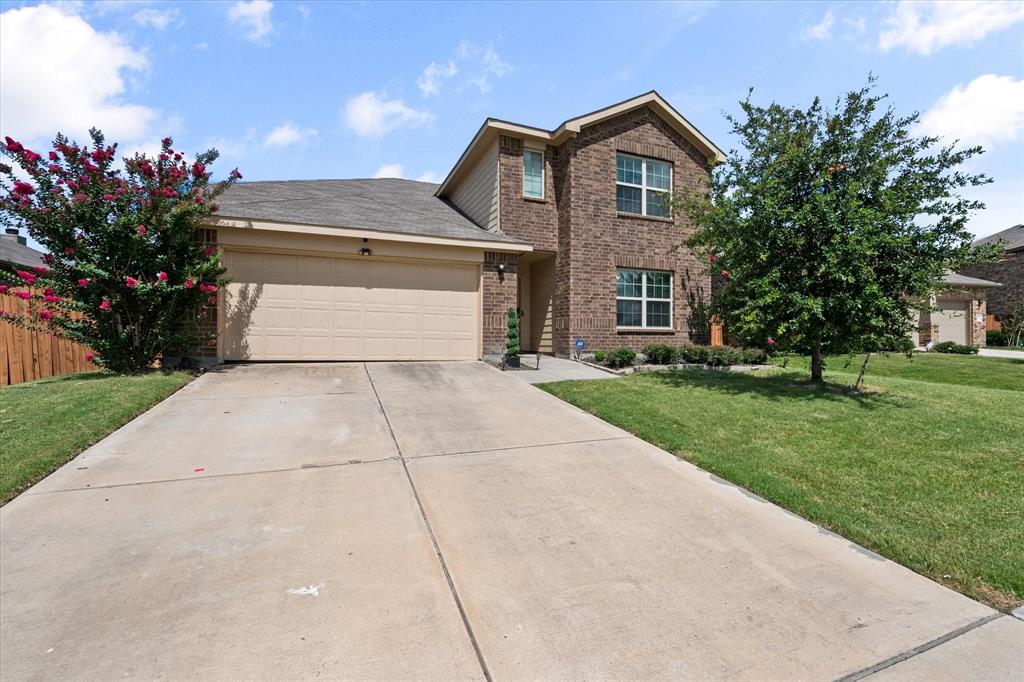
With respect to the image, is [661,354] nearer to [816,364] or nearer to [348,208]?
[816,364]

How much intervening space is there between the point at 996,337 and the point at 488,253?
2624 centimetres

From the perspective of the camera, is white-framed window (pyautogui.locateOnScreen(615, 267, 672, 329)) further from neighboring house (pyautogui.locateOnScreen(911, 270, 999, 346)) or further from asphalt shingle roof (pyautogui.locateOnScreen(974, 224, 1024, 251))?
asphalt shingle roof (pyautogui.locateOnScreen(974, 224, 1024, 251))

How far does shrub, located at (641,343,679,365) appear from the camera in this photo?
37.0 ft

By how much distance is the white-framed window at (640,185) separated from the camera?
12758 mm

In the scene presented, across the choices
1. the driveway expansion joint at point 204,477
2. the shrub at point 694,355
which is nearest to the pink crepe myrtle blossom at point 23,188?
the driveway expansion joint at point 204,477

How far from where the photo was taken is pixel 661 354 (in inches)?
444

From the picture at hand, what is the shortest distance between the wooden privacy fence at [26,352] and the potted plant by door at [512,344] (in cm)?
845

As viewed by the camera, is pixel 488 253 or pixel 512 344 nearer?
pixel 512 344

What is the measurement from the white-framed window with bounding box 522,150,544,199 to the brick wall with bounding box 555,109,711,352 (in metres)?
0.77

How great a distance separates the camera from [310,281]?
10.0 meters

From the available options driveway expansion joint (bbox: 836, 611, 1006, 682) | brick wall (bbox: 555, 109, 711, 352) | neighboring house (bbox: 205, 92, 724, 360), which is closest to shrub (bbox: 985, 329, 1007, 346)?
neighboring house (bbox: 205, 92, 724, 360)

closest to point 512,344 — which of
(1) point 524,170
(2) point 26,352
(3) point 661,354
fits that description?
(3) point 661,354

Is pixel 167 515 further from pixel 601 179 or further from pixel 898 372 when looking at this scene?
pixel 898 372

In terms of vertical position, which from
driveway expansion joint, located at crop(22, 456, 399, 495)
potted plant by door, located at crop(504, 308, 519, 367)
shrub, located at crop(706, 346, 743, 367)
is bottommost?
driveway expansion joint, located at crop(22, 456, 399, 495)
